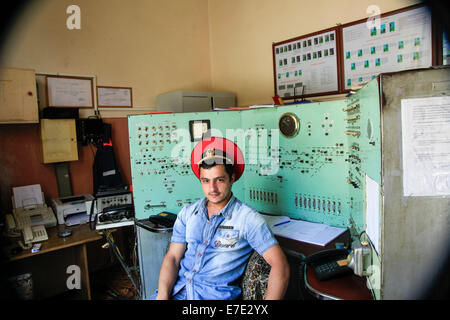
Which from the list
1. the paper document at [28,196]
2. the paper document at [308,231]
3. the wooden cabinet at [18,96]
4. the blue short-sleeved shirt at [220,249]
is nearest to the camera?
the blue short-sleeved shirt at [220,249]

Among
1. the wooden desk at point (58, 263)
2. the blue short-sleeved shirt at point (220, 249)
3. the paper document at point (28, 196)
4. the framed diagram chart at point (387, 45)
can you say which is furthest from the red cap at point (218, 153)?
the paper document at point (28, 196)

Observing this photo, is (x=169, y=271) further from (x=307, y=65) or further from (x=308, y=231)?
(x=307, y=65)

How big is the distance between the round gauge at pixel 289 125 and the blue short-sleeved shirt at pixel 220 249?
2.19ft

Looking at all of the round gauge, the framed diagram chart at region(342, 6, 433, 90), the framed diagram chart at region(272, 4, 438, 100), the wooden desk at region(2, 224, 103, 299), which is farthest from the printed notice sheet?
the wooden desk at region(2, 224, 103, 299)

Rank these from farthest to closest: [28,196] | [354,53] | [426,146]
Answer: [28,196], [354,53], [426,146]

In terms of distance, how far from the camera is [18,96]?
7.04 feet

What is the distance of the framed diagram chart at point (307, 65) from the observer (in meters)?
2.43

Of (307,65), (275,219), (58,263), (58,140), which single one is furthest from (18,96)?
(307,65)

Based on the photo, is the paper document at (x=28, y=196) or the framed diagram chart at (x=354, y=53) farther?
the paper document at (x=28, y=196)

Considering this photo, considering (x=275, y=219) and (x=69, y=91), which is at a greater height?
(x=69, y=91)

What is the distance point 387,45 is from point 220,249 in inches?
76.8

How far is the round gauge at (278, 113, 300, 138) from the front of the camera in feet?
5.73

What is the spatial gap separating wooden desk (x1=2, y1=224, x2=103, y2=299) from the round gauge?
164 cm

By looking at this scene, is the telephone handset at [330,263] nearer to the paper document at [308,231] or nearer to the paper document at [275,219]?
the paper document at [308,231]
